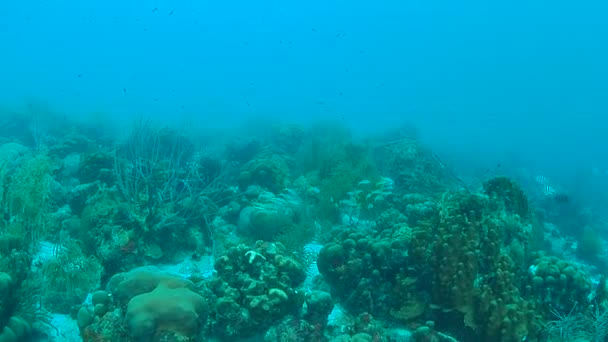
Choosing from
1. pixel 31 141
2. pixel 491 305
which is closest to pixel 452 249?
pixel 491 305

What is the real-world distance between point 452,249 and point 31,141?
21.0 meters

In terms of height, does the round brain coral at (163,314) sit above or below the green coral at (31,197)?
above

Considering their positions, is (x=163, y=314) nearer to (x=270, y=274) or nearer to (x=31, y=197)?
(x=270, y=274)

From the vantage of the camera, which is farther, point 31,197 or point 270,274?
point 31,197

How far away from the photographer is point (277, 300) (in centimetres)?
612

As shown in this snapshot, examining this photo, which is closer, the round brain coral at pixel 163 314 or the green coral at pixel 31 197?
the round brain coral at pixel 163 314

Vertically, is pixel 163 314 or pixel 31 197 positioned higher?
pixel 163 314

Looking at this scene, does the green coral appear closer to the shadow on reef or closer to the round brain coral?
the shadow on reef

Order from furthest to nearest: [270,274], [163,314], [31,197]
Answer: [31,197], [270,274], [163,314]

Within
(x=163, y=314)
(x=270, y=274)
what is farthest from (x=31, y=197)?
(x=270, y=274)

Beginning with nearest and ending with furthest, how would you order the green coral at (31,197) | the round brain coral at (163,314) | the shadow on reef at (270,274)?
1. the round brain coral at (163,314)
2. the shadow on reef at (270,274)
3. the green coral at (31,197)

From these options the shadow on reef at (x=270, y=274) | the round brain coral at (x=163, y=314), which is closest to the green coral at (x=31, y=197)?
the shadow on reef at (x=270, y=274)

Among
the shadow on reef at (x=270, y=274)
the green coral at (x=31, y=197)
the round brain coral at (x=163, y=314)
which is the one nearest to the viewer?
the round brain coral at (x=163, y=314)

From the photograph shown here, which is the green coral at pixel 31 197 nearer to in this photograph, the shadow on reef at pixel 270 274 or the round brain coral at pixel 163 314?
the shadow on reef at pixel 270 274
